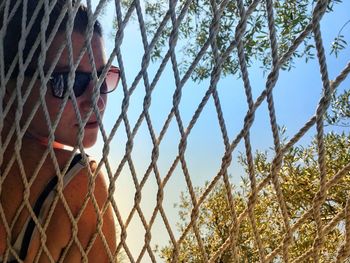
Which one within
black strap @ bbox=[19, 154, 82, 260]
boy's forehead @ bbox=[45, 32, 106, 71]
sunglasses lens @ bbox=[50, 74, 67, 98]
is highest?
boy's forehead @ bbox=[45, 32, 106, 71]

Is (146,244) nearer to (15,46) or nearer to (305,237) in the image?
(15,46)

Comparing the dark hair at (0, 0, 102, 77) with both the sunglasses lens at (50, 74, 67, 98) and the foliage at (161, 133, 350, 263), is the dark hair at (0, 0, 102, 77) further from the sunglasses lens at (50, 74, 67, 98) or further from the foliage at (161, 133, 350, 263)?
the foliage at (161, 133, 350, 263)

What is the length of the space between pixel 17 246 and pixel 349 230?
0.79 meters

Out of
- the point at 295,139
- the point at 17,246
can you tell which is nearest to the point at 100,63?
the point at 17,246

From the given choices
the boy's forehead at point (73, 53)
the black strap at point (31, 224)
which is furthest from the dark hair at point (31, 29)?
the black strap at point (31, 224)

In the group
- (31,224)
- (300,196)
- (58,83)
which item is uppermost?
(300,196)

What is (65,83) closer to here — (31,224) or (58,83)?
(58,83)

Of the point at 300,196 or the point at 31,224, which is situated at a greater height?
the point at 300,196

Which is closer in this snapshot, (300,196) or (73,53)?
(73,53)

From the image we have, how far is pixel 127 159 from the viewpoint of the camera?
3.75ft

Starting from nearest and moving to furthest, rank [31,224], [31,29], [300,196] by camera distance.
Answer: [31,224], [31,29], [300,196]

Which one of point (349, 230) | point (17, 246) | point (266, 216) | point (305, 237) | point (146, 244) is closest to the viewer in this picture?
point (349, 230)

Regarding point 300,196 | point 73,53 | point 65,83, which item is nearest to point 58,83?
point 65,83

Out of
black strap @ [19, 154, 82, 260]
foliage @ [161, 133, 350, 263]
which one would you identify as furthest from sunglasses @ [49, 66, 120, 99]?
foliage @ [161, 133, 350, 263]
